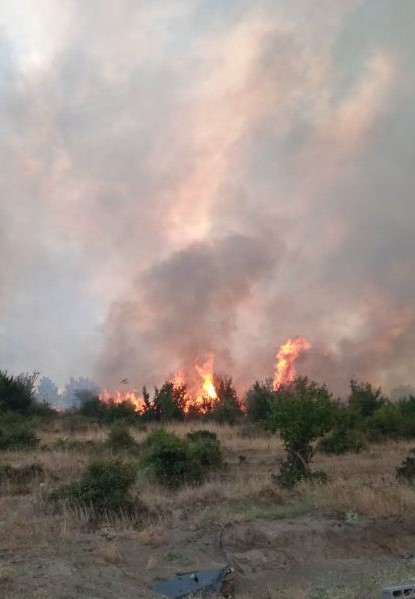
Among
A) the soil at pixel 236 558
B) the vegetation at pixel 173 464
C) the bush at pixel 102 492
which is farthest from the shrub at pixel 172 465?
the soil at pixel 236 558

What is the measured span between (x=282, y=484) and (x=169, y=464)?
3854 millimetres

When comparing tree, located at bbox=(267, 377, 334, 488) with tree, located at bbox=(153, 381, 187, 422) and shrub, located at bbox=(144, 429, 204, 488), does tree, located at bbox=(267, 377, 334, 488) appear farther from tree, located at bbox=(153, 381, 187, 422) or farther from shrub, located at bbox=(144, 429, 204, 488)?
tree, located at bbox=(153, 381, 187, 422)

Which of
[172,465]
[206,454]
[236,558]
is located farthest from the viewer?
[206,454]

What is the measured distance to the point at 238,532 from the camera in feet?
39.2

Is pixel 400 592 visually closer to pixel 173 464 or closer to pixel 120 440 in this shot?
pixel 173 464

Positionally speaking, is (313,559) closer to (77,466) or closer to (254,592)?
(254,592)

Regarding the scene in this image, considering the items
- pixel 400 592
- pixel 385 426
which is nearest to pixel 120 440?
pixel 385 426

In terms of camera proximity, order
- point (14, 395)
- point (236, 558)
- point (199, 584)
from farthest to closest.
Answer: point (14, 395) < point (236, 558) < point (199, 584)

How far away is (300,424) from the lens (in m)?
17.2

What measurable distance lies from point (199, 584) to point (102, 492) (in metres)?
5.01

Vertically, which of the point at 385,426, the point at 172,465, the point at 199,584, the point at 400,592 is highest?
the point at 385,426

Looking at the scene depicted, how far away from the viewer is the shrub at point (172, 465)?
18.0 meters

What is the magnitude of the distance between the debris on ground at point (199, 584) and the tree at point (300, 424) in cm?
714

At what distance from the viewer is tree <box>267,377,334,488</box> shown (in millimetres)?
17094
